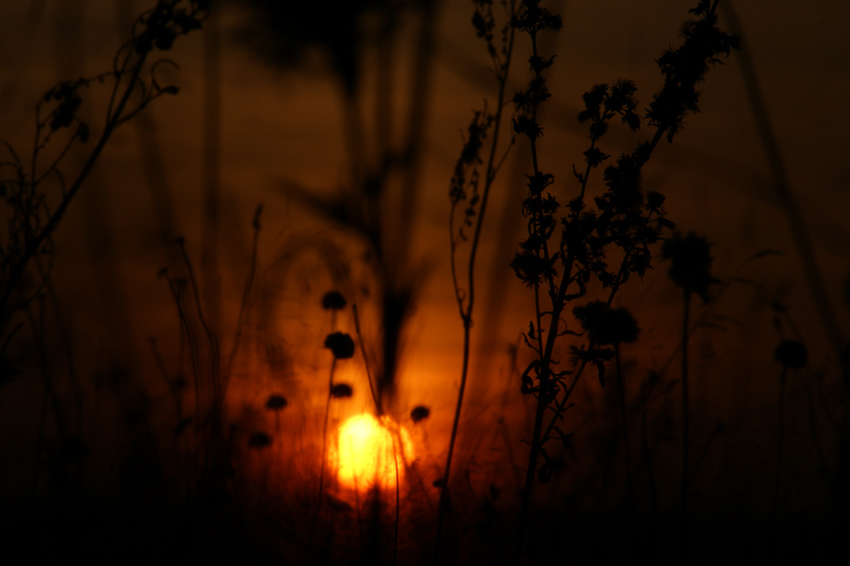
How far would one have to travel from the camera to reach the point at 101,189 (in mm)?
2885

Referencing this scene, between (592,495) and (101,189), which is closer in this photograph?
(101,189)

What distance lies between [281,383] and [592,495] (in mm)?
1497

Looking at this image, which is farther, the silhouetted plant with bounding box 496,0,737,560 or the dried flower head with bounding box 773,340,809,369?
the dried flower head with bounding box 773,340,809,369

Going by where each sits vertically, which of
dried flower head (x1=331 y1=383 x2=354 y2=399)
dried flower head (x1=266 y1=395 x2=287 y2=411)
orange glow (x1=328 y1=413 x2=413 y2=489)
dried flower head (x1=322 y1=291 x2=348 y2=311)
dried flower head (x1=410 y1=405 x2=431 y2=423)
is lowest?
orange glow (x1=328 y1=413 x2=413 y2=489)

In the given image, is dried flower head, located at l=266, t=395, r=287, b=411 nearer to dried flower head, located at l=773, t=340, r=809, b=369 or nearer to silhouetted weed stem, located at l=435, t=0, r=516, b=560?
silhouetted weed stem, located at l=435, t=0, r=516, b=560

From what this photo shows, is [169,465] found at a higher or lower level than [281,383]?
lower

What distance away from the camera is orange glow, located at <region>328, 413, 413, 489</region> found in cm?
306

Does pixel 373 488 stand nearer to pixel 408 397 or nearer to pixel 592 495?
pixel 408 397

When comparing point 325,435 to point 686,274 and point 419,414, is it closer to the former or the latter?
point 419,414

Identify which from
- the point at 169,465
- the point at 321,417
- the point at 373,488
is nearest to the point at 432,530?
the point at 373,488

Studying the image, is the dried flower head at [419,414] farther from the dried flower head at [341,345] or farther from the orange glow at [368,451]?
the dried flower head at [341,345]

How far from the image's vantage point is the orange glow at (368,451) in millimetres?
3059

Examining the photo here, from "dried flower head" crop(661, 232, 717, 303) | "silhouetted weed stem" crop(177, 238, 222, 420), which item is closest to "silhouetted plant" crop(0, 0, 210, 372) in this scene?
"silhouetted weed stem" crop(177, 238, 222, 420)

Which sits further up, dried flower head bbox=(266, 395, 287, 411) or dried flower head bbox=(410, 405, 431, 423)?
dried flower head bbox=(266, 395, 287, 411)
